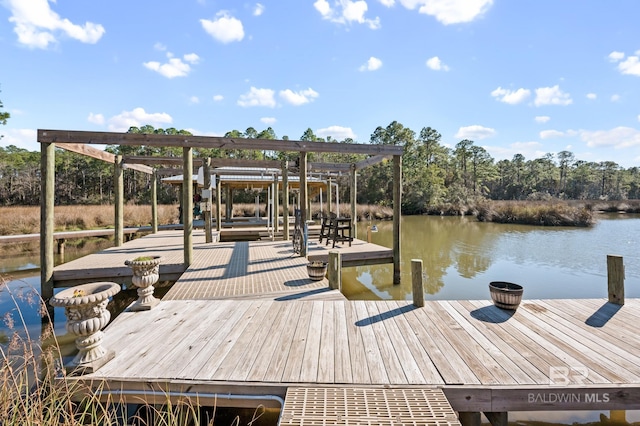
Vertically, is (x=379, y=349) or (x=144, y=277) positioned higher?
(x=144, y=277)

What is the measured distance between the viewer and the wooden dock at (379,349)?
244 centimetres

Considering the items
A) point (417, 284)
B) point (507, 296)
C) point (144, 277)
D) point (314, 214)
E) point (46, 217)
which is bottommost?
point (507, 296)

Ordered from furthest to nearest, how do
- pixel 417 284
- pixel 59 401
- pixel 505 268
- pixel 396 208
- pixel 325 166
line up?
pixel 325 166 < pixel 505 268 < pixel 396 208 < pixel 417 284 < pixel 59 401

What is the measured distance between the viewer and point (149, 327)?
3629mm

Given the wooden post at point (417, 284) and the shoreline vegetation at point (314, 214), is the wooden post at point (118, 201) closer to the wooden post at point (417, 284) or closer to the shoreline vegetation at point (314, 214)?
the shoreline vegetation at point (314, 214)

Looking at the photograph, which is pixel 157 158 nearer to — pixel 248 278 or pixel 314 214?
pixel 248 278

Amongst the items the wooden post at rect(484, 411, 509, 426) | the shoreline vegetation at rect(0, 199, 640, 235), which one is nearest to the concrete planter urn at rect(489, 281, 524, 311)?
the wooden post at rect(484, 411, 509, 426)

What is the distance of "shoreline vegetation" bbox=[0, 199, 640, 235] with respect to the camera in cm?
1517

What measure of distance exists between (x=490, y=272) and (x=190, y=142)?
9805mm

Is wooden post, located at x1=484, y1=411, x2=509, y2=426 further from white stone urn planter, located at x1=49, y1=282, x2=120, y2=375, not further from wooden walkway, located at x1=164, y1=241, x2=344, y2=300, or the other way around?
white stone urn planter, located at x1=49, y1=282, x2=120, y2=375

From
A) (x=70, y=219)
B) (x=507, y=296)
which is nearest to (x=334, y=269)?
(x=507, y=296)

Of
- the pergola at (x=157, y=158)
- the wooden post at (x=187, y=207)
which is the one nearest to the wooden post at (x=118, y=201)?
the pergola at (x=157, y=158)

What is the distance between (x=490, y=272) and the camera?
9.73 metres

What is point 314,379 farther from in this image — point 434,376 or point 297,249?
point 297,249
